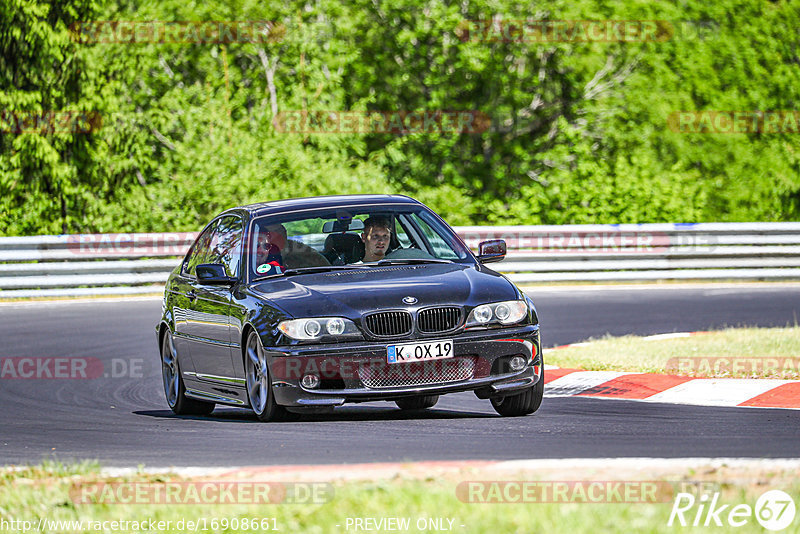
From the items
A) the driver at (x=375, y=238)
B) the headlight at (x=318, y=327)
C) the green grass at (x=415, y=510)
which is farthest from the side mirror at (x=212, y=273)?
the green grass at (x=415, y=510)

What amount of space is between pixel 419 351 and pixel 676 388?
2.92 meters

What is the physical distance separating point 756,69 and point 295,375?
33.6 meters

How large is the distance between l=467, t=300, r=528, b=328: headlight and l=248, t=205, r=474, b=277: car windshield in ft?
2.93

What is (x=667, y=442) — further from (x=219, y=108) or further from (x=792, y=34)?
(x=792, y=34)

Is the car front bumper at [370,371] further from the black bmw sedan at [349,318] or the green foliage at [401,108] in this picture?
the green foliage at [401,108]

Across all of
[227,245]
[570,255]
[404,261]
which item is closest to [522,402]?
[404,261]

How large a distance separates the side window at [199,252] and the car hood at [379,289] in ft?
5.01

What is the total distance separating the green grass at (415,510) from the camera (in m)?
5.20

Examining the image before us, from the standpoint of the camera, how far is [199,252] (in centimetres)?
1080

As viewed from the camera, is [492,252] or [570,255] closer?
[492,252]

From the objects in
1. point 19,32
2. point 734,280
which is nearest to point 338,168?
point 19,32

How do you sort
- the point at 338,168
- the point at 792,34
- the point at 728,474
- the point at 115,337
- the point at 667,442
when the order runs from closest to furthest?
1. the point at 728,474
2. the point at 667,442
3. the point at 115,337
4. the point at 338,168
5. the point at 792,34

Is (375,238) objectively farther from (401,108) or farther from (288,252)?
(401,108)

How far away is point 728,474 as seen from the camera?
244 inches
